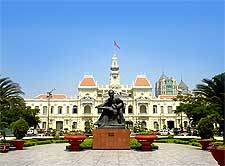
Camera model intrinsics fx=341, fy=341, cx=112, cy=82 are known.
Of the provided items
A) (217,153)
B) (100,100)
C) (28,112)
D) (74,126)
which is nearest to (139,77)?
(100,100)

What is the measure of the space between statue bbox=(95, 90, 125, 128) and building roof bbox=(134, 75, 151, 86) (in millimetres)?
72663

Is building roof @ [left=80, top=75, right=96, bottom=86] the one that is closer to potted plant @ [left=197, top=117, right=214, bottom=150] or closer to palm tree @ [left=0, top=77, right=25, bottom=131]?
palm tree @ [left=0, top=77, right=25, bottom=131]

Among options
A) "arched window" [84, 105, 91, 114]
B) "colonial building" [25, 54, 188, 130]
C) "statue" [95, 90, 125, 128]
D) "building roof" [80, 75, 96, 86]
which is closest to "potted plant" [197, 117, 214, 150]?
"statue" [95, 90, 125, 128]

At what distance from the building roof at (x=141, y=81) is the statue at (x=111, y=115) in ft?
238

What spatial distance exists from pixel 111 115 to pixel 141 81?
74.6 metres

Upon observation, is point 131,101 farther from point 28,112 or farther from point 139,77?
point 28,112

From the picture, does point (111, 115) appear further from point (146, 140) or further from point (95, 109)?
point (95, 109)

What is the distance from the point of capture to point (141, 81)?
93312 millimetres

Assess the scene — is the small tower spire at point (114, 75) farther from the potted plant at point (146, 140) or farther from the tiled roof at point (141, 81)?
the potted plant at point (146, 140)

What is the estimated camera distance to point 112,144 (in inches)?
725

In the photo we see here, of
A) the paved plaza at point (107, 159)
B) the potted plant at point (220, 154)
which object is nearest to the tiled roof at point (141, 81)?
the paved plaza at point (107, 159)

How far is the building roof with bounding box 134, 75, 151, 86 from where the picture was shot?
302 ft

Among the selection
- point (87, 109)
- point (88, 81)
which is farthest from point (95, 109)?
point (88, 81)

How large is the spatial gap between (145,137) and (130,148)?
1260 mm
